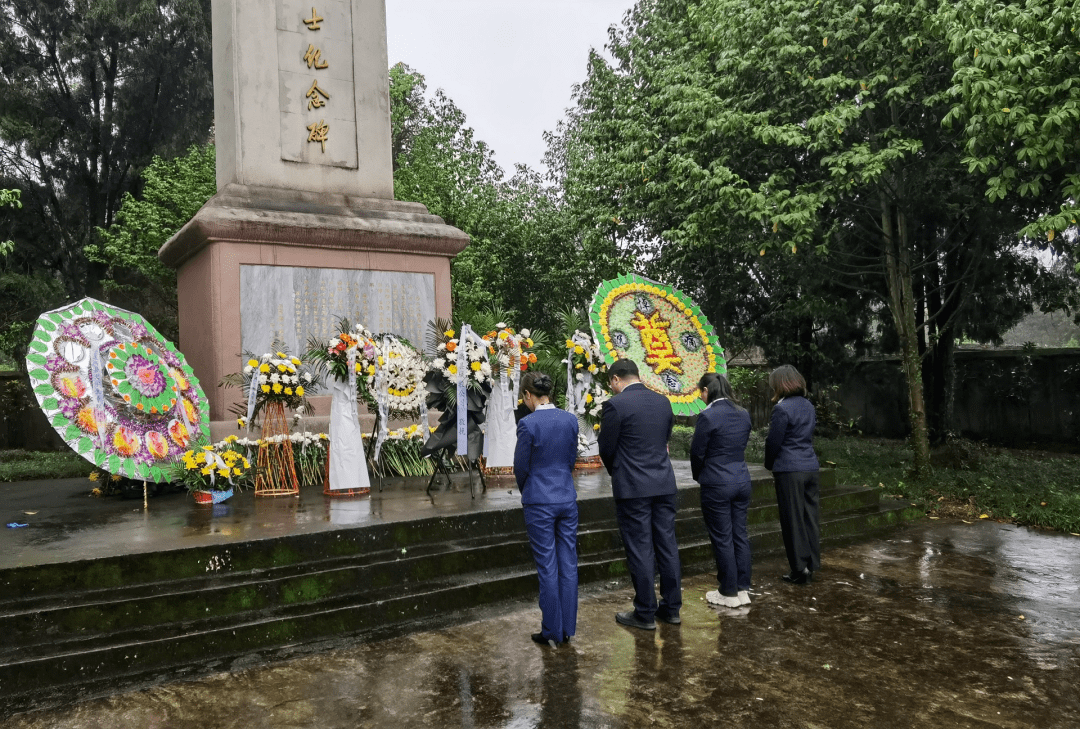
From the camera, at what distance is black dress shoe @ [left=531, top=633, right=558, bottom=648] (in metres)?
4.77

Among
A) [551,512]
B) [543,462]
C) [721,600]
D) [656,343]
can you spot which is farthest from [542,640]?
[656,343]

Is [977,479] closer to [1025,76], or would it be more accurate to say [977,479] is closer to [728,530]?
[1025,76]

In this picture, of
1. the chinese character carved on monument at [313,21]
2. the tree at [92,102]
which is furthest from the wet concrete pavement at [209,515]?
the tree at [92,102]

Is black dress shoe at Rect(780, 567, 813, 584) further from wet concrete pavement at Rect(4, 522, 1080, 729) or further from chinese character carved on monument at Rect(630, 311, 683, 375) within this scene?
chinese character carved on monument at Rect(630, 311, 683, 375)

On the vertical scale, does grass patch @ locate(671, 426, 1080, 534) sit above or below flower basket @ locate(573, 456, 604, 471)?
below

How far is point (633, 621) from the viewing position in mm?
5121

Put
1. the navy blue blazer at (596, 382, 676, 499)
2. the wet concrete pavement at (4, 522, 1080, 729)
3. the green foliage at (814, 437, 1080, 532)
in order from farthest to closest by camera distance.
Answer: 1. the green foliage at (814, 437, 1080, 532)
2. the navy blue blazer at (596, 382, 676, 499)
3. the wet concrete pavement at (4, 522, 1080, 729)

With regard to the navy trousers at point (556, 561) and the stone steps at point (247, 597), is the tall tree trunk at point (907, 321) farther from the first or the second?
the navy trousers at point (556, 561)

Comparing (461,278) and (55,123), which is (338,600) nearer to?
(461,278)

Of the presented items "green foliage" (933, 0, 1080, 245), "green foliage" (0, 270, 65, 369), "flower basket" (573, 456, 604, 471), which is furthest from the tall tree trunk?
"green foliage" (0, 270, 65, 369)

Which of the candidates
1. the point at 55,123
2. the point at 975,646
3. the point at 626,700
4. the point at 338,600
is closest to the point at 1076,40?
the point at 975,646

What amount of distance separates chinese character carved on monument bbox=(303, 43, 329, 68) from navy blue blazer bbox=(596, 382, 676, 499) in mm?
7015

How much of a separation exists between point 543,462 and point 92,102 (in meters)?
23.1

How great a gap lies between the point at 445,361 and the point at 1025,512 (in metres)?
6.58
